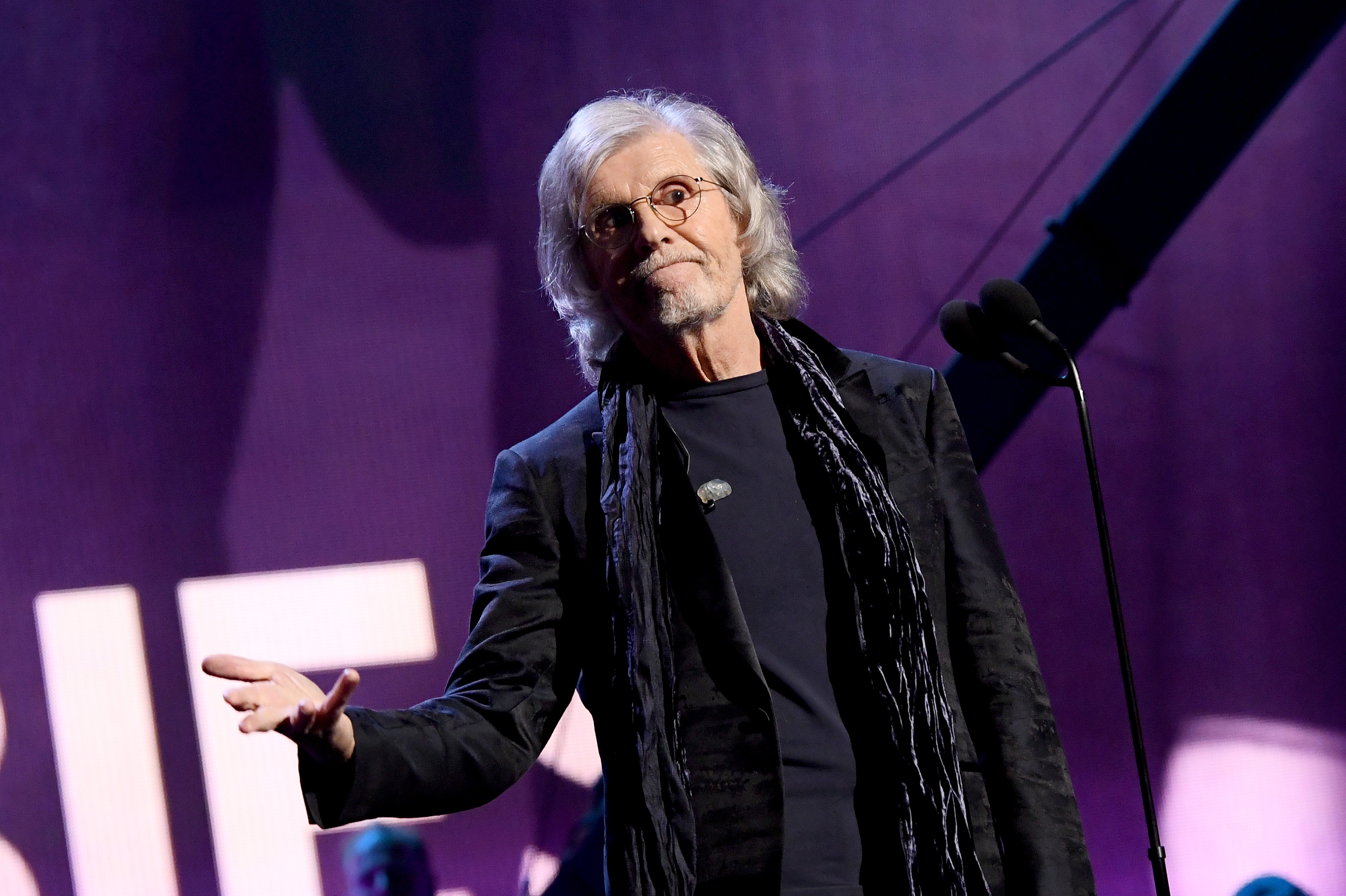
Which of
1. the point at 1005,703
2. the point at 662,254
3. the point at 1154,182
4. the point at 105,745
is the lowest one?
the point at 1005,703

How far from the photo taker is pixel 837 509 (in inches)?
60.7

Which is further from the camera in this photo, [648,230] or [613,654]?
[648,230]

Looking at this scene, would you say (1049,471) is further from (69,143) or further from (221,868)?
(69,143)

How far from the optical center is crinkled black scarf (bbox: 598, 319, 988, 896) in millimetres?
1390

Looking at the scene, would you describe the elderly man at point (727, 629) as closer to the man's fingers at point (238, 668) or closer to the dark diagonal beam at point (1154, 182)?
the man's fingers at point (238, 668)

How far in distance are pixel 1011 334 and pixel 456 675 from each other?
42.7 inches

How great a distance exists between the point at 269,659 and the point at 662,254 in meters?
1.71

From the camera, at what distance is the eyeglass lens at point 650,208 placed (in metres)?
1.74

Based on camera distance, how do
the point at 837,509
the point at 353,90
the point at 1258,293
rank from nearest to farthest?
the point at 837,509 < the point at 353,90 < the point at 1258,293

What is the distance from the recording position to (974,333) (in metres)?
2.06

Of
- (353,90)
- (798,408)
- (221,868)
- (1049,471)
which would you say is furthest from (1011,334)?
(221,868)

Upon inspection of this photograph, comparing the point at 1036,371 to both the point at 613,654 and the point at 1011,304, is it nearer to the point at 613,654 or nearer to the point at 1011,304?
the point at 1011,304

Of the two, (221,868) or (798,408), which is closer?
(798,408)

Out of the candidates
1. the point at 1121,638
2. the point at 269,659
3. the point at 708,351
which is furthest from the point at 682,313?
the point at 269,659
